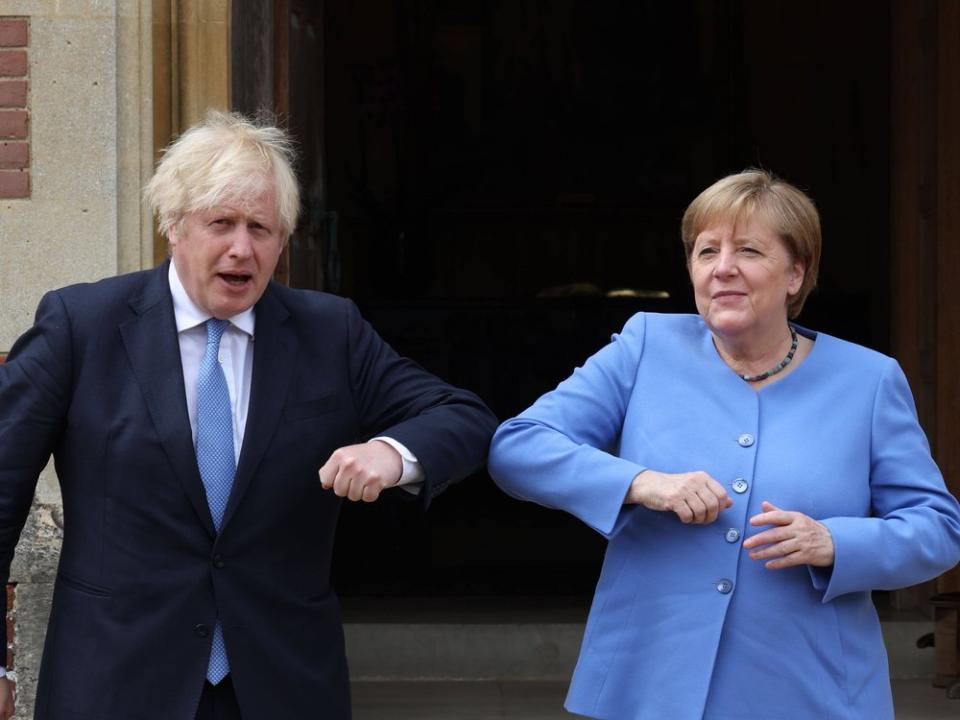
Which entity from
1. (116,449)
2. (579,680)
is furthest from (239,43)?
(579,680)

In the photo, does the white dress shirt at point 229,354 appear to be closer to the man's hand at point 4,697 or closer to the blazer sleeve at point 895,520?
the man's hand at point 4,697

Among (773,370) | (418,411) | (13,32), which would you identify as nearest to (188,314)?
(418,411)

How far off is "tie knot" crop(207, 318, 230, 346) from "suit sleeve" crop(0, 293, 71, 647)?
0.24 meters

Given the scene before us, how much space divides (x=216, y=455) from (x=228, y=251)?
1.16 feet

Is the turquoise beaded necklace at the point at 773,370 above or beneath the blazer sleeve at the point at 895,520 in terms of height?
above

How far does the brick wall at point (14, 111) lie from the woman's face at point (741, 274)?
2.49 metres

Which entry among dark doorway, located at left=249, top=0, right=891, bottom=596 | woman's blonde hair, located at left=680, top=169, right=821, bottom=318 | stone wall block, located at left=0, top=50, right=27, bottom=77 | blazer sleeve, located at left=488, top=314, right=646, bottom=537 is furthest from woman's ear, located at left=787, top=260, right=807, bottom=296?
dark doorway, located at left=249, top=0, right=891, bottom=596

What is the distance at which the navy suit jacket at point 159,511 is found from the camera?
2.75 m

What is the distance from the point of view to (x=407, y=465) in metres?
2.78

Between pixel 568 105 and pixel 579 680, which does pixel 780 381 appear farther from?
→ pixel 568 105

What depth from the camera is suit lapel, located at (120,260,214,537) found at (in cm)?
274

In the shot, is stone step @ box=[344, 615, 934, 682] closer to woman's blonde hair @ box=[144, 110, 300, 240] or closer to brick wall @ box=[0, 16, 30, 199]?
brick wall @ box=[0, 16, 30, 199]

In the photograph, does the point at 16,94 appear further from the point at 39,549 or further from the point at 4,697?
the point at 4,697

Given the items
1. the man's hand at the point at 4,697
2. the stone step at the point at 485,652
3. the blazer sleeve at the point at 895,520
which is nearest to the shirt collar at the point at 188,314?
the man's hand at the point at 4,697
